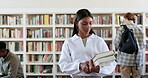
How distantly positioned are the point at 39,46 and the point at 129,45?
Result: 2007 millimetres

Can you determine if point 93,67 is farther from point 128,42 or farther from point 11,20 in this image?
point 11,20

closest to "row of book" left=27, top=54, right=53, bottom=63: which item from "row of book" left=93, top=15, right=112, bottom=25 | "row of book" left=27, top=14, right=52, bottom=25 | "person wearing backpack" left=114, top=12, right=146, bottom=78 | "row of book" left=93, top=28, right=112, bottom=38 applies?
→ "row of book" left=27, top=14, right=52, bottom=25

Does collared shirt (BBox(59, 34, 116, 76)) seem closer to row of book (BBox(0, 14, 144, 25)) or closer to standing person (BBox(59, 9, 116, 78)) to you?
standing person (BBox(59, 9, 116, 78))

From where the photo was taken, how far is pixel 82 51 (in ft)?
4.41

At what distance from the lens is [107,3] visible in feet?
13.7

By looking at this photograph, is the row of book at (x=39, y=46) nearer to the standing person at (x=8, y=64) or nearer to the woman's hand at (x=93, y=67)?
the standing person at (x=8, y=64)

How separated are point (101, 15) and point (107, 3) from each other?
302mm

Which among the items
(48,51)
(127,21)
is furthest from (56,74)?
(127,21)

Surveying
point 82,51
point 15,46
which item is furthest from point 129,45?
point 15,46

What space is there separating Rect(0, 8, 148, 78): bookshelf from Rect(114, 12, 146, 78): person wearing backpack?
0.87 m

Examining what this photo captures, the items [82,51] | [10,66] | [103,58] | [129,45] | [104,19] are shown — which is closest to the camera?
[103,58]

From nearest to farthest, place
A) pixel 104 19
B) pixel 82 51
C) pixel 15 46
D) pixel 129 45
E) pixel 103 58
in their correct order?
pixel 103 58
pixel 82 51
pixel 129 45
pixel 104 19
pixel 15 46

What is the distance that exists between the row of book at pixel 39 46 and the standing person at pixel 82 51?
2.71 metres

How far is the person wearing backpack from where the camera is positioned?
297cm
